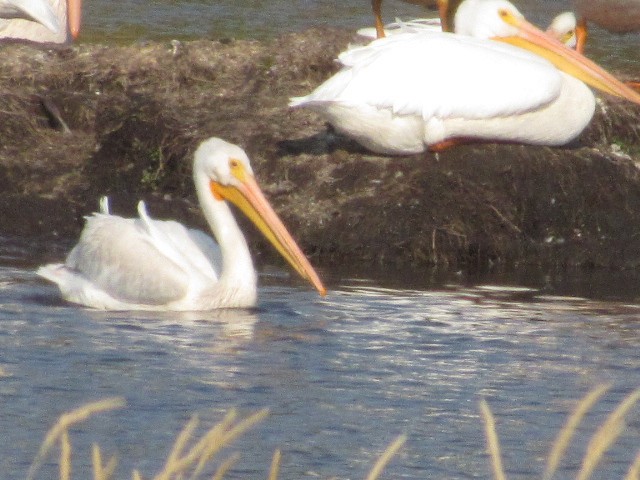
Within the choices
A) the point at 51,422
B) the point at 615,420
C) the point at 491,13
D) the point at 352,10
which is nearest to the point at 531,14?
the point at 352,10

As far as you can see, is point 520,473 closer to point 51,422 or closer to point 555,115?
point 51,422

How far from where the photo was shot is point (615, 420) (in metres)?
2.14

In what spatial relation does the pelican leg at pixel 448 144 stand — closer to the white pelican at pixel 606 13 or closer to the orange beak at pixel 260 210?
the orange beak at pixel 260 210

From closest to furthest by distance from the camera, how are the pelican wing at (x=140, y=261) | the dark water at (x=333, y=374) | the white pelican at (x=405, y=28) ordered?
the dark water at (x=333, y=374) < the pelican wing at (x=140, y=261) < the white pelican at (x=405, y=28)

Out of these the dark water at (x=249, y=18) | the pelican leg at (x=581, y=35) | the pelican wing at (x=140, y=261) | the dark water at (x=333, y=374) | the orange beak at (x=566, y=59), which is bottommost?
the dark water at (x=333, y=374)

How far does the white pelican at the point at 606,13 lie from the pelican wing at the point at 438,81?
3018 mm

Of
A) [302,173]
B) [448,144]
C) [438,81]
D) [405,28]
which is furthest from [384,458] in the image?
[405,28]

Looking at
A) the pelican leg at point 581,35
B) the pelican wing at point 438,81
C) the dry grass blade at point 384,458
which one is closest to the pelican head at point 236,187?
the pelican wing at point 438,81

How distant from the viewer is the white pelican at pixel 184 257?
249 inches

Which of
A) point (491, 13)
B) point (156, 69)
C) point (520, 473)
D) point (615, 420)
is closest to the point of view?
point (615, 420)

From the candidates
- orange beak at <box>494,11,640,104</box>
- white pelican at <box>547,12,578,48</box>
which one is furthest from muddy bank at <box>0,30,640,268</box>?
white pelican at <box>547,12,578,48</box>

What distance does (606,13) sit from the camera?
36.4 ft

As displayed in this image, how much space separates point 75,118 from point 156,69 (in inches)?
29.5

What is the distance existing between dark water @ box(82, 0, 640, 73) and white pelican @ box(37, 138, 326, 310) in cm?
691
